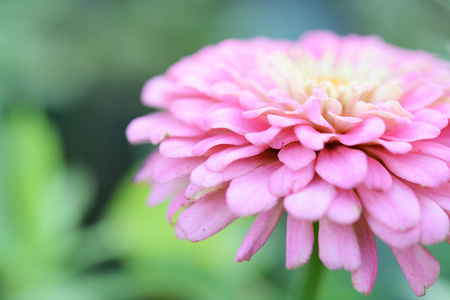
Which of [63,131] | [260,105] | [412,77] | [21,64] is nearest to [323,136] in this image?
[260,105]

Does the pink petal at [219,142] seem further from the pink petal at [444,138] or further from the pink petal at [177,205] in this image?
the pink petal at [444,138]

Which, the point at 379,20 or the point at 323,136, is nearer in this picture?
the point at 323,136

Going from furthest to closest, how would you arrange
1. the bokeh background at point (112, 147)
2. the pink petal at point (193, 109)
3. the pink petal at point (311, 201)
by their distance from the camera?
the bokeh background at point (112, 147)
the pink petal at point (193, 109)
the pink petal at point (311, 201)

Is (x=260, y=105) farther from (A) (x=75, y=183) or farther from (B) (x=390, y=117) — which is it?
(A) (x=75, y=183)

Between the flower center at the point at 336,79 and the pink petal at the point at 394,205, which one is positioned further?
the flower center at the point at 336,79

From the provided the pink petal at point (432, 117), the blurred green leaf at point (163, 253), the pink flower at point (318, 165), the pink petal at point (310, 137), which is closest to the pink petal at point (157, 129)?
the pink flower at point (318, 165)
